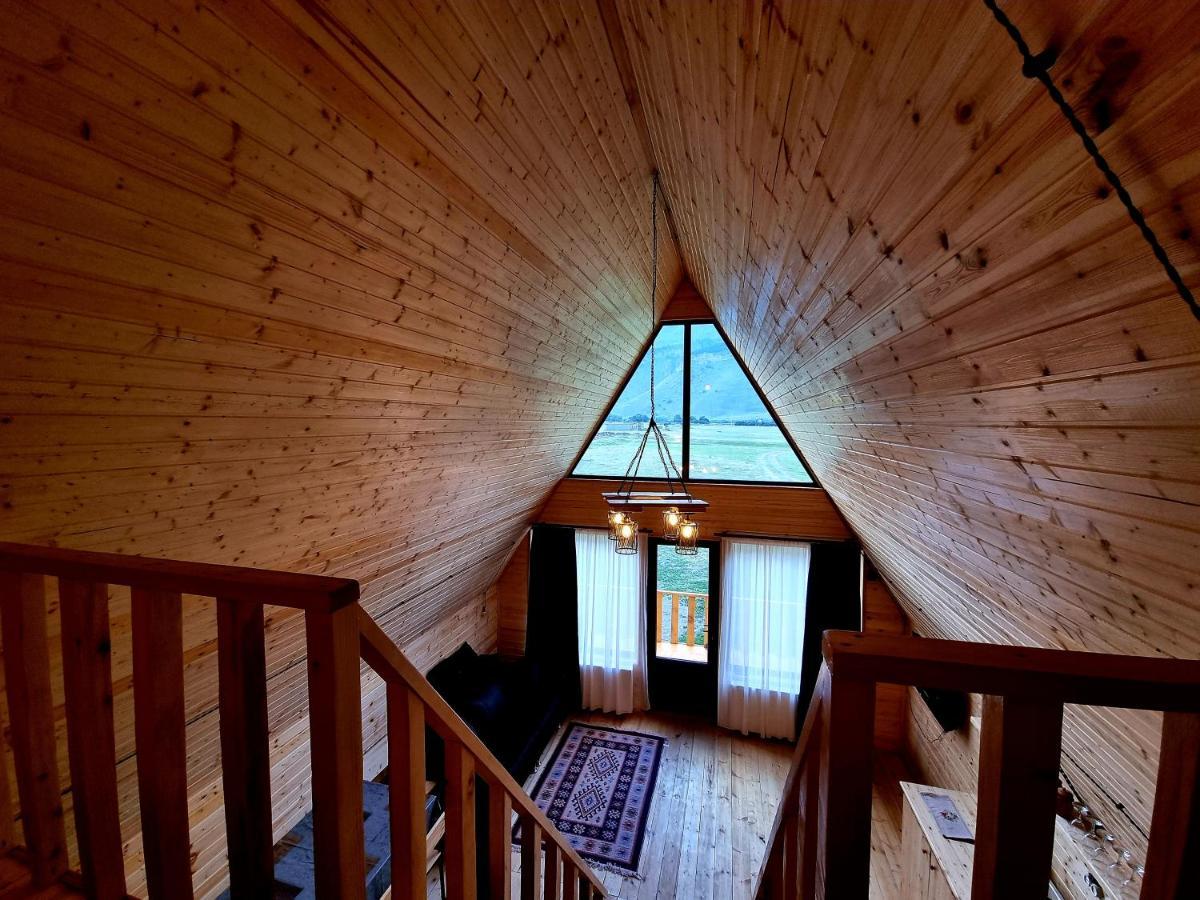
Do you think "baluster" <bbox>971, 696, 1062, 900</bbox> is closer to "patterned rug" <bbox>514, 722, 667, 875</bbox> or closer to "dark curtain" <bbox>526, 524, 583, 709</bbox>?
"patterned rug" <bbox>514, 722, 667, 875</bbox>

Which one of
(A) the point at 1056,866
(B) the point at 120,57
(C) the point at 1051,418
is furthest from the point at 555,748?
(B) the point at 120,57

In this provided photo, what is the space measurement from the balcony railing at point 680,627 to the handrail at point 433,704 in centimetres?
427

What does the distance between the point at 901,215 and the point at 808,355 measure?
1.22m

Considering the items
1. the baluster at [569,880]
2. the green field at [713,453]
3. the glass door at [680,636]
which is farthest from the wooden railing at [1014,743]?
the glass door at [680,636]

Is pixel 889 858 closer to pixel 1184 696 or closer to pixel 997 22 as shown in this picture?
pixel 1184 696

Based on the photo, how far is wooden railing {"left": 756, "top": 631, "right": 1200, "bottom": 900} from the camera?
579 millimetres

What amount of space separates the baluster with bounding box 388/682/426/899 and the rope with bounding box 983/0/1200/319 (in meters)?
1.30

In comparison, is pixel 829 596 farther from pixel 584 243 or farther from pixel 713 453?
pixel 584 243

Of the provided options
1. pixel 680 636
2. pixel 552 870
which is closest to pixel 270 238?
pixel 552 870

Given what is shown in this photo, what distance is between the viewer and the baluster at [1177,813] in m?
0.58

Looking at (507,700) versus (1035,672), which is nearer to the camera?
(1035,672)

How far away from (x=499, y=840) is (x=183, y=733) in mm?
879

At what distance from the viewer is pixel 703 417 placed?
5121 millimetres

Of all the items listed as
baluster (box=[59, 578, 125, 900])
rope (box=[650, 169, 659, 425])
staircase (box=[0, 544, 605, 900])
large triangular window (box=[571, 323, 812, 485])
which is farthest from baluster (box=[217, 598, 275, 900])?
large triangular window (box=[571, 323, 812, 485])
